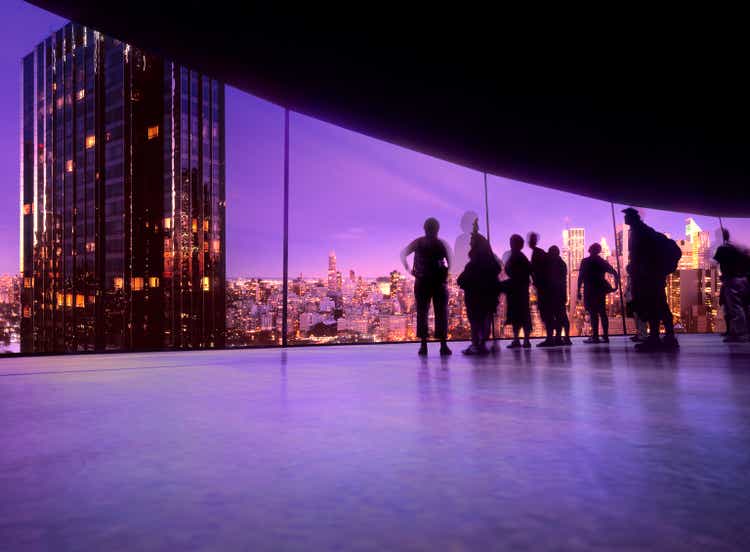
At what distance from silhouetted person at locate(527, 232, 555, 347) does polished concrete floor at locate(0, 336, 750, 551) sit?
4.67 meters

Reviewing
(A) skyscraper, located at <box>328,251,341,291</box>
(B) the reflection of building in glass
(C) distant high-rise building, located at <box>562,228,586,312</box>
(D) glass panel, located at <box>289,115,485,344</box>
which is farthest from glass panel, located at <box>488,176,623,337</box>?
(B) the reflection of building in glass

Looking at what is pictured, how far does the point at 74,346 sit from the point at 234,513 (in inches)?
326

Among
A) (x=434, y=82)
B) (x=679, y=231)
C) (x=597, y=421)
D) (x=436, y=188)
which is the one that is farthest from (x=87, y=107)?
(x=597, y=421)

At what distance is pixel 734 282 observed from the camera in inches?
320

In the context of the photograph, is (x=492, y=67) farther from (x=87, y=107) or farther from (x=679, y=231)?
(x=87, y=107)

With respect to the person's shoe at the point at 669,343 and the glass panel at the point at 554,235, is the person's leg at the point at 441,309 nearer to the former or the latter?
the glass panel at the point at 554,235

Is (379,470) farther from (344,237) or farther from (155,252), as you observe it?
(155,252)

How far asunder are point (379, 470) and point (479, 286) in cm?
499

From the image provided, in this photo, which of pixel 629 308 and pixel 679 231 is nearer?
pixel 629 308

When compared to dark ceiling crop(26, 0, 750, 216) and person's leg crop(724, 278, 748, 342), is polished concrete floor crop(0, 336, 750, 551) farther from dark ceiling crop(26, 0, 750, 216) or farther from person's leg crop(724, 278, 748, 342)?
person's leg crop(724, 278, 748, 342)

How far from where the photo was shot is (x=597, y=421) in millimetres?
2025

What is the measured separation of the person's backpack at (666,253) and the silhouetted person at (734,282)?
259cm

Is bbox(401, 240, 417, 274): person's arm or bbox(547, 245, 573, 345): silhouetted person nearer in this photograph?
bbox(401, 240, 417, 274): person's arm

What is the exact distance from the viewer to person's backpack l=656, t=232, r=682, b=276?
238 inches
